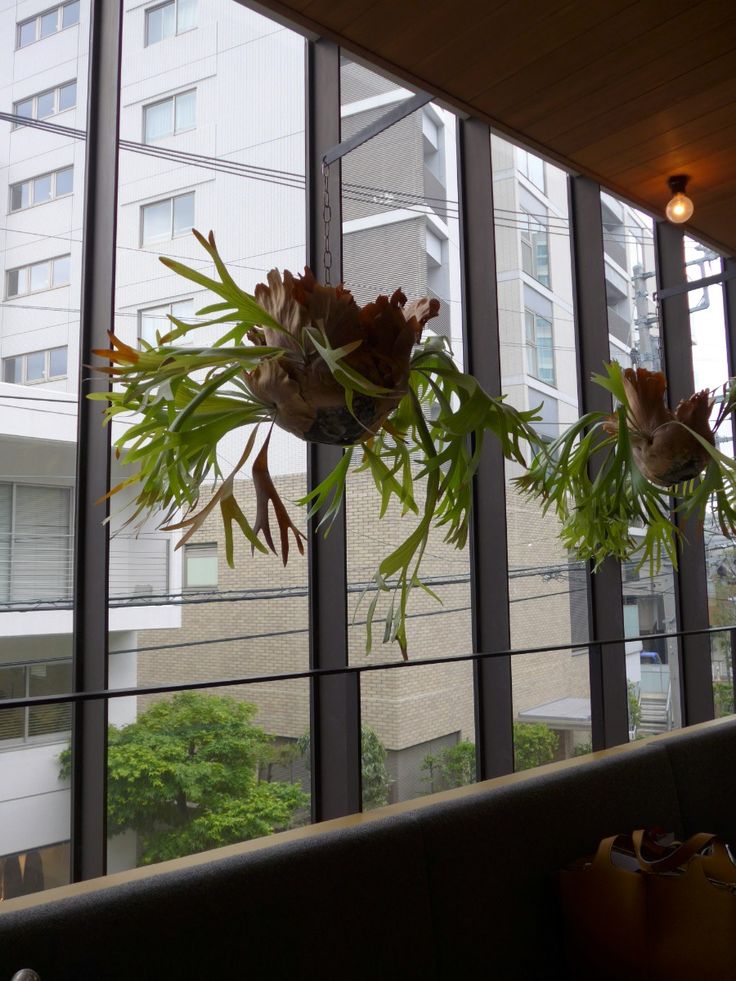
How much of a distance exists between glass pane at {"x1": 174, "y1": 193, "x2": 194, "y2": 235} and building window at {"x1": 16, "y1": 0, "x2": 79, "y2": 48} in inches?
27.6

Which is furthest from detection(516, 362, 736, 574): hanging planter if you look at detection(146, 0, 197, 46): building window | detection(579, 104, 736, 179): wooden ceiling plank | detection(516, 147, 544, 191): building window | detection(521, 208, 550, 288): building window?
detection(516, 147, 544, 191): building window

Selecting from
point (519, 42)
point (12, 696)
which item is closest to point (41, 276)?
point (12, 696)

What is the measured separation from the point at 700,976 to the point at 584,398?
3.76 metres

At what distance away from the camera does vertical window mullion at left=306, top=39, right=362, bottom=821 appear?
3.58 metres

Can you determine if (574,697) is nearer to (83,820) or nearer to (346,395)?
(83,820)

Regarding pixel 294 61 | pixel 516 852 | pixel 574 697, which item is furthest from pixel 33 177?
pixel 574 697

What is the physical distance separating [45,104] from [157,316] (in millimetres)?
811

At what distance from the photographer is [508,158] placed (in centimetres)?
493

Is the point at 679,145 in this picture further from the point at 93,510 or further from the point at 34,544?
the point at 34,544

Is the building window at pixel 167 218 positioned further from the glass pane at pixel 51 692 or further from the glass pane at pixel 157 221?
the glass pane at pixel 51 692

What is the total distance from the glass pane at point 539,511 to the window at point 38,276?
230 centimetres

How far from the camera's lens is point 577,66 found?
3121 millimetres

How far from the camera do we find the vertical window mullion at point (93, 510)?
2.91m

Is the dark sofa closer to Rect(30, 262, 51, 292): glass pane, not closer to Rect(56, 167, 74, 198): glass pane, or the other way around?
Rect(30, 262, 51, 292): glass pane
